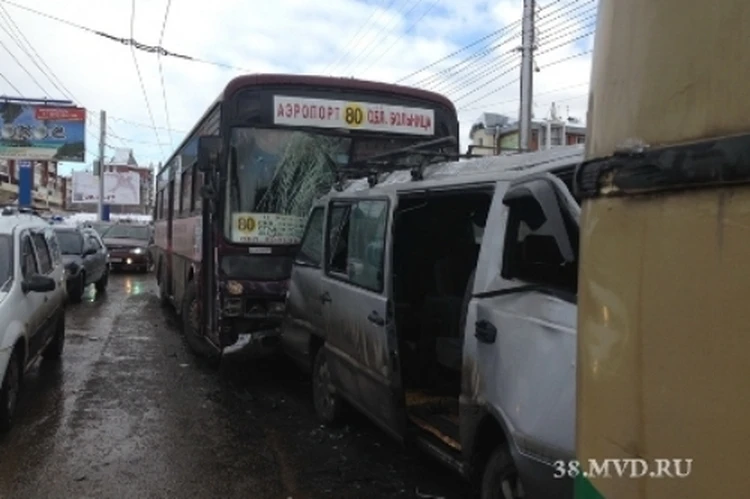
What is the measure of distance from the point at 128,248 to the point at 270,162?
18.5 metres

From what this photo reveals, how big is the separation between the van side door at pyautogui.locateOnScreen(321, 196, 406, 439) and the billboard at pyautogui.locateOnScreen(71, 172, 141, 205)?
60.9 meters

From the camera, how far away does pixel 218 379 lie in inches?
321

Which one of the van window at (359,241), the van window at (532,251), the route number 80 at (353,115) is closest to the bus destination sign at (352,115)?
the route number 80 at (353,115)

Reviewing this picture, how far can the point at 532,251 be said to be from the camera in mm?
3418

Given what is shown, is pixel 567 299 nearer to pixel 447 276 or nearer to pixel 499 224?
pixel 499 224

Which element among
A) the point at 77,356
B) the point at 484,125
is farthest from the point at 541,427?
the point at 484,125

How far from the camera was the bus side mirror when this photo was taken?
7379 millimetres

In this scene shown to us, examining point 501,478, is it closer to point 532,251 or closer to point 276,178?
point 532,251

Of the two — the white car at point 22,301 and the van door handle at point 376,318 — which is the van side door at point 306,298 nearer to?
the van door handle at point 376,318

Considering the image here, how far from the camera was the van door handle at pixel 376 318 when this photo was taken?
469 cm

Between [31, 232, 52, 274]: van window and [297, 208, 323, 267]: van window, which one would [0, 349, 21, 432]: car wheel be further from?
[297, 208, 323, 267]: van window

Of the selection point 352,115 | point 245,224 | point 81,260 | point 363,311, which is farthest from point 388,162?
point 81,260

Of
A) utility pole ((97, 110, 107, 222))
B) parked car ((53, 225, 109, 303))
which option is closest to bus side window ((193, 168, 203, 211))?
parked car ((53, 225, 109, 303))

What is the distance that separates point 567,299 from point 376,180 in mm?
2944
